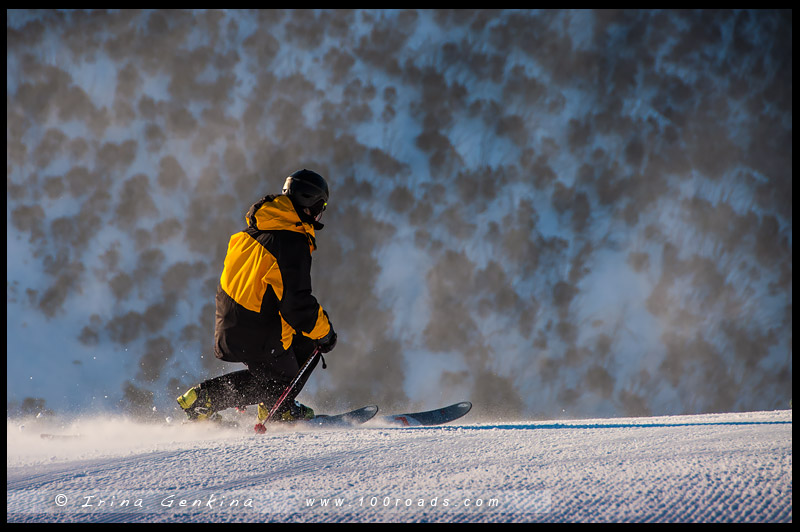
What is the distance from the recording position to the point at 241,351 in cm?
389

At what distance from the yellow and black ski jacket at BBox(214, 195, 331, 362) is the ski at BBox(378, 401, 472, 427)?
4.38 feet

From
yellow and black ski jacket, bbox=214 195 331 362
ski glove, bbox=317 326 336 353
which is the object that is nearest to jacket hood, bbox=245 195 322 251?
yellow and black ski jacket, bbox=214 195 331 362

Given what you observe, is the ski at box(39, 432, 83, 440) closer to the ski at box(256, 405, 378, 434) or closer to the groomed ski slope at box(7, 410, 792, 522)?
the groomed ski slope at box(7, 410, 792, 522)

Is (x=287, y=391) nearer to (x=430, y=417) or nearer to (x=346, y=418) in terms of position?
(x=346, y=418)

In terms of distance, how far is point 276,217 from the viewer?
387 cm

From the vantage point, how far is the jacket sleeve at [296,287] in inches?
147

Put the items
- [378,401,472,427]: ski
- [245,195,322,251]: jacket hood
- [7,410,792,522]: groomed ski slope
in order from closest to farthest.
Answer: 1. [7,410,792,522]: groomed ski slope
2. [245,195,322,251]: jacket hood
3. [378,401,472,427]: ski

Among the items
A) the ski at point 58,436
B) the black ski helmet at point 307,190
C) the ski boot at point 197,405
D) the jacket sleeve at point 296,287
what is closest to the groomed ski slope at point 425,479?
the jacket sleeve at point 296,287

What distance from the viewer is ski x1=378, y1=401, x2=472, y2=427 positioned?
15.7ft

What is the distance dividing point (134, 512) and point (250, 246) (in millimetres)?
2408

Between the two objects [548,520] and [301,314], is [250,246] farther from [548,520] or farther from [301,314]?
[548,520]

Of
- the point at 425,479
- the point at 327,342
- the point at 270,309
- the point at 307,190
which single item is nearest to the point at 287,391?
the point at 327,342

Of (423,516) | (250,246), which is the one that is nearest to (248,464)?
(423,516)
